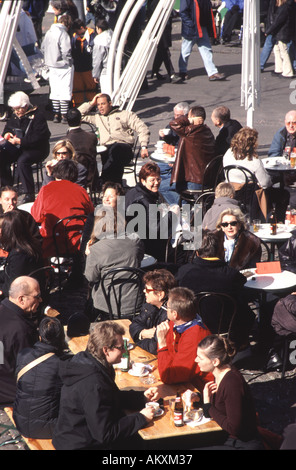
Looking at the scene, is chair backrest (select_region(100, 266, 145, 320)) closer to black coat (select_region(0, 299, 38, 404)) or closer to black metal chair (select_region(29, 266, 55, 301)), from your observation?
black metal chair (select_region(29, 266, 55, 301))

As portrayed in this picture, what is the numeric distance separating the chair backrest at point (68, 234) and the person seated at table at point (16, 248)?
1036 mm

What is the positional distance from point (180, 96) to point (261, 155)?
4.70 meters

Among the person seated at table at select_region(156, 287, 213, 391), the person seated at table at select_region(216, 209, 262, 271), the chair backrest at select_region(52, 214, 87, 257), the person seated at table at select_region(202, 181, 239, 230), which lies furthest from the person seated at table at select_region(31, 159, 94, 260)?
the person seated at table at select_region(156, 287, 213, 391)

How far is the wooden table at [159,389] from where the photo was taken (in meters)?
4.63

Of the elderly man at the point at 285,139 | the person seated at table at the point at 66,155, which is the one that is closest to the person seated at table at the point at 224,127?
the elderly man at the point at 285,139

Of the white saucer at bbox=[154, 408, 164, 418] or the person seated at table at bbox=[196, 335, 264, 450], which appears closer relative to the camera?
the person seated at table at bbox=[196, 335, 264, 450]

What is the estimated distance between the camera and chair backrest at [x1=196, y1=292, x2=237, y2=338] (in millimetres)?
6008

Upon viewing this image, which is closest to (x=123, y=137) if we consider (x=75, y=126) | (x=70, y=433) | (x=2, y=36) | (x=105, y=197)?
(x=75, y=126)

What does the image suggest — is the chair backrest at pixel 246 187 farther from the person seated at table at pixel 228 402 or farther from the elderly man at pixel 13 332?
the person seated at table at pixel 228 402

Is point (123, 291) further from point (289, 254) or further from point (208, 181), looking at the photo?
point (208, 181)

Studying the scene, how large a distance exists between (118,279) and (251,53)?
17.4 feet

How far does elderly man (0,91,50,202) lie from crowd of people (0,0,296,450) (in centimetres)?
2
